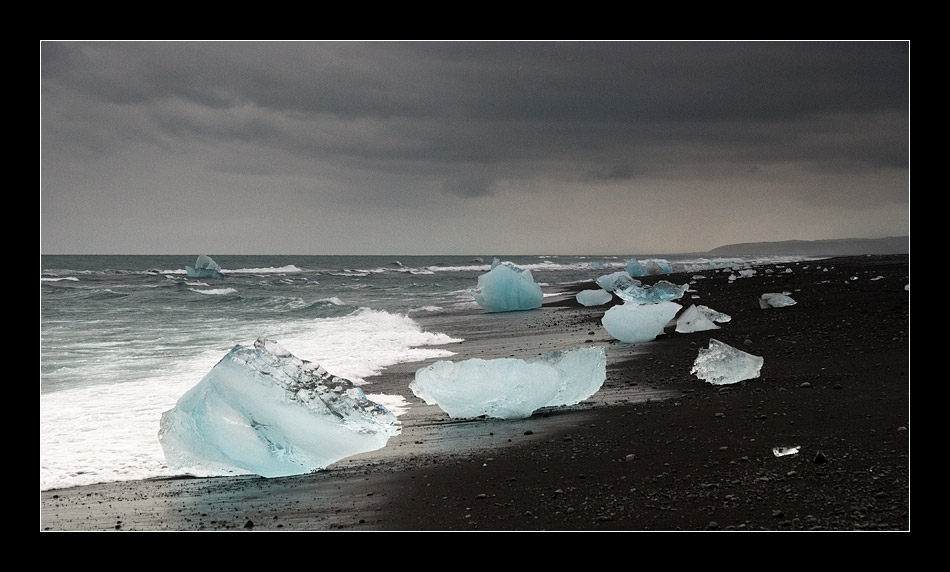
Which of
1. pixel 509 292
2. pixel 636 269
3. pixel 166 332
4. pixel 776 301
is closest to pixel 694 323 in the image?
pixel 776 301

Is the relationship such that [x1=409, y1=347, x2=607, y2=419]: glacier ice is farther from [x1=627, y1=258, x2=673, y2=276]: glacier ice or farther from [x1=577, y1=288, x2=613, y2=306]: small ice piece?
[x1=627, y1=258, x2=673, y2=276]: glacier ice

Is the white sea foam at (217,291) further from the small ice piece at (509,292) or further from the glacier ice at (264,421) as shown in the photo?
the glacier ice at (264,421)

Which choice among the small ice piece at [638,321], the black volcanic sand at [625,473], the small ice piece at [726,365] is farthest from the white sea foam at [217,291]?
the small ice piece at [726,365]

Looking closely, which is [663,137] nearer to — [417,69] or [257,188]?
[417,69]

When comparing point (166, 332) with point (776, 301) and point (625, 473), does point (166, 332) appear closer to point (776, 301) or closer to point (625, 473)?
point (625, 473)

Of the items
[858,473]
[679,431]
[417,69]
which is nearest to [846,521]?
[858,473]

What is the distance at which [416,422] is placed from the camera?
4.30 metres

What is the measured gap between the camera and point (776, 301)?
7754 millimetres

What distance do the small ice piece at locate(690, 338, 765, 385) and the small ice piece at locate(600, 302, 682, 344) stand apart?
189 cm

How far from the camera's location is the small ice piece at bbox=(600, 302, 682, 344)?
6.69 meters

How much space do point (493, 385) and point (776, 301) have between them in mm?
4973
